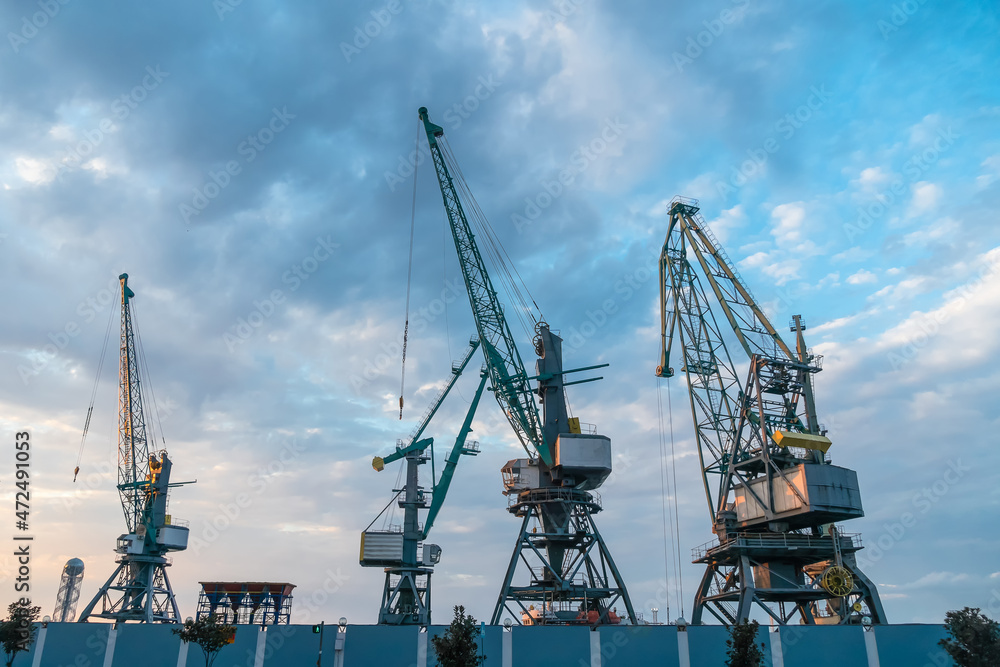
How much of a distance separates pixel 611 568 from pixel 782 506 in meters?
19.1

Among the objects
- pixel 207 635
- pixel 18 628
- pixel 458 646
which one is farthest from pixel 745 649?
pixel 18 628

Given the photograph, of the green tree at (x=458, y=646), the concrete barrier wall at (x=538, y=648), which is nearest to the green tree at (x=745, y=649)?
the concrete barrier wall at (x=538, y=648)

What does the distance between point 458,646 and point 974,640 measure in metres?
31.8

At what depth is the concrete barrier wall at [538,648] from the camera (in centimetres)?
5150

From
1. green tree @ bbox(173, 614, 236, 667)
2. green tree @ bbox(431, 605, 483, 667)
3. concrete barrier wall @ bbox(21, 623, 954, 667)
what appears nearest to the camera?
green tree @ bbox(431, 605, 483, 667)

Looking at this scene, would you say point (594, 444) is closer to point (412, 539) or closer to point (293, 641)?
point (412, 539)

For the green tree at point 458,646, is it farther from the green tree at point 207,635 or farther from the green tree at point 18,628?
the green tree at point 18,628

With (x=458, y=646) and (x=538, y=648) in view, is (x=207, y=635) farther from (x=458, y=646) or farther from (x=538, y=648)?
(x=538, y=648)

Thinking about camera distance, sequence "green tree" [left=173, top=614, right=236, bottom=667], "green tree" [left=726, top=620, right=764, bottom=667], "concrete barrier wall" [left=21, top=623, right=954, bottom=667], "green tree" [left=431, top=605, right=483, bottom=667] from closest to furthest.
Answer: "green tree" [left=431, top=605, right=483, bottom=667]
"green tree" [left=726, top=620, right=764, bottom=667]
"green tree" [left=173, top=614, right=236, bottom=667]
"concrete barrier wall" [left=21, top=623, right=954, bottom=667]

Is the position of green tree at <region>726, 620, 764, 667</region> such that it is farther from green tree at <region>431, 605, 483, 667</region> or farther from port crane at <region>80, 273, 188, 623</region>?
port crane at <region>80, 273, 188, 623</region>

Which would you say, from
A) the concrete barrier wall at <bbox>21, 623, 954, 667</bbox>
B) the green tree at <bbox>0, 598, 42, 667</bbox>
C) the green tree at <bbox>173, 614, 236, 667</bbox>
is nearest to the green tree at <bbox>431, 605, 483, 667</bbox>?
the concrete barrier wall at <bbox>21, 623, 954, 667</bbox>

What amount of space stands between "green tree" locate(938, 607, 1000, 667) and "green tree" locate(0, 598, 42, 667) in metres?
60.9

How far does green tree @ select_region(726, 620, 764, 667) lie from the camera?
48.0 meters

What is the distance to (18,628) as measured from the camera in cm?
5056
